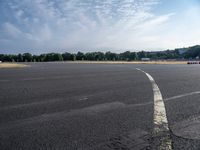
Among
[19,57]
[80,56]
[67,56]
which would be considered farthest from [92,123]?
[19,57]

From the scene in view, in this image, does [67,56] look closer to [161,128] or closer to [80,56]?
[80,56]

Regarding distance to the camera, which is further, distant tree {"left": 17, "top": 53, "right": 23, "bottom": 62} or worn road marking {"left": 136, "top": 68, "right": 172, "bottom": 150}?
distant tree {"left": 17, "top": 53, "right": 23, "bottom": 62}

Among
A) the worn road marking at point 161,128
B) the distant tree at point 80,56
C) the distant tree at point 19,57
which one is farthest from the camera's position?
the distant tree at point 19,57

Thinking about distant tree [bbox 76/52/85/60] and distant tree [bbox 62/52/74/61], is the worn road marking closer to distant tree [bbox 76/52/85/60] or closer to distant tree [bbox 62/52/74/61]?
distant tree [bbox 62/52/74/61]

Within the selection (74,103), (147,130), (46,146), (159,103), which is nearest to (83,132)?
(46,146)

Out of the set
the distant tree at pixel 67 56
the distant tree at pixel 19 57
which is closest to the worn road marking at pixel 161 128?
the distant tree at pixel 67 56

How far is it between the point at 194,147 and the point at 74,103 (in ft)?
12.7

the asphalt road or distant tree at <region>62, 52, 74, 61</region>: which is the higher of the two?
distant tree at <region>62, 52, 74, 61</region>

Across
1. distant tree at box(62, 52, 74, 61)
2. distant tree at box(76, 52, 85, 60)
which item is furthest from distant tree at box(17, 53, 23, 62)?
distant tree at box(76, 52, 85, 60)

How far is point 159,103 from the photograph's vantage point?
6672 millimetres

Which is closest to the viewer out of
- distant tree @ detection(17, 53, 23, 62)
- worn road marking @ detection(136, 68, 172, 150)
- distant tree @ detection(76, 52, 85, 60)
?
worn road marking @ detection(136, 68, 172, 150)

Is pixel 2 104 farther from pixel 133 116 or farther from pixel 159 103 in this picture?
pixel 159 103

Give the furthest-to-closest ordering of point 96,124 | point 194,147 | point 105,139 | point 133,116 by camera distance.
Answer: point 133,116, point 96,124, point 105,139, point 194,147

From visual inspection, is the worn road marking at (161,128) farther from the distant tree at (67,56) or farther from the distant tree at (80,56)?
the distant tree at (80,56)
